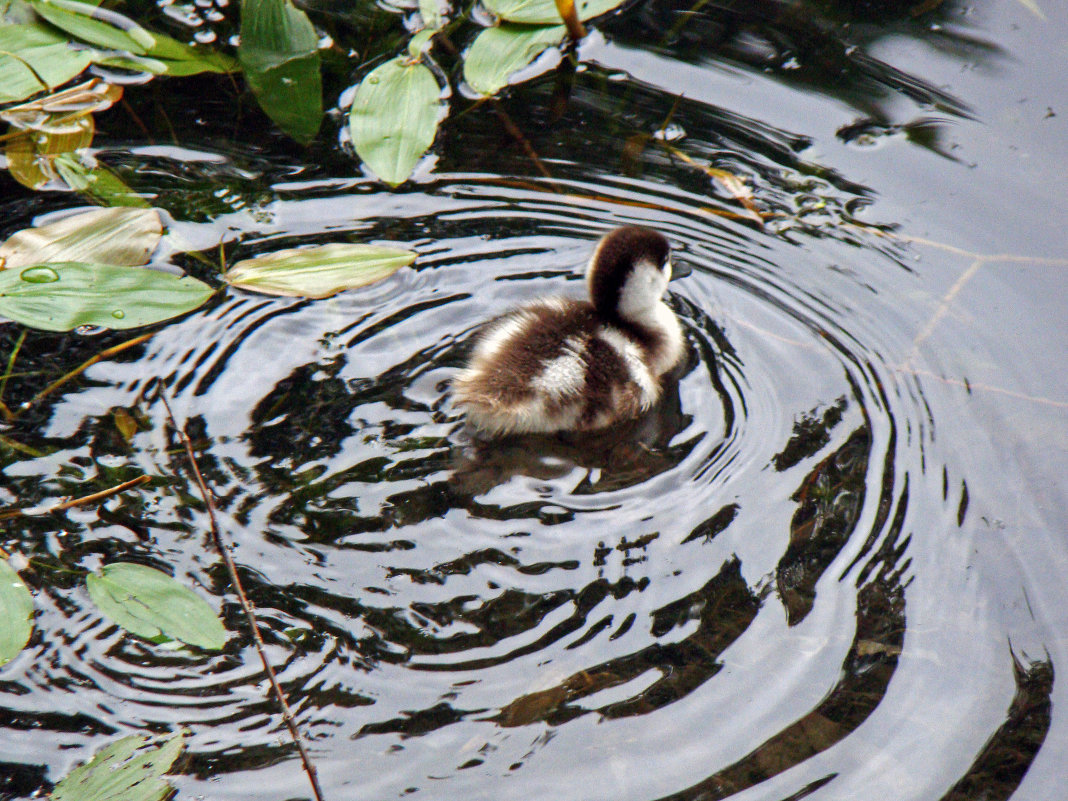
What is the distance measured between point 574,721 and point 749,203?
6.60 feet

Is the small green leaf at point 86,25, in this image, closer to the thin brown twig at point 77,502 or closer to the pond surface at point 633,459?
the pond surface at point 633,459

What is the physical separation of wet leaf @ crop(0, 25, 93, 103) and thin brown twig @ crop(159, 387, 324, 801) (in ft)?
4.76

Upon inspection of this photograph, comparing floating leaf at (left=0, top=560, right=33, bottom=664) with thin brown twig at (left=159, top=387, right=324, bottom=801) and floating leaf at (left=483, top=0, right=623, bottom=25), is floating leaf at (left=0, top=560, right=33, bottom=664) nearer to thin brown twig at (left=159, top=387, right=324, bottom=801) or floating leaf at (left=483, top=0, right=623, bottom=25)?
thin brown twig at (left=159, top=387, right=324, bottom=801)

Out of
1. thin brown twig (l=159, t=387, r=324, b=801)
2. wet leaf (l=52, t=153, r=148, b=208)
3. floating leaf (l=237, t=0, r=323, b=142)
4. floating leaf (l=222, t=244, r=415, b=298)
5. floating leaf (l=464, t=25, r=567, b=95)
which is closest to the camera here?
thin brown twig (l=159, t=387, r=324, b=801)

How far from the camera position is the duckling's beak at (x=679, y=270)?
320 centimetres

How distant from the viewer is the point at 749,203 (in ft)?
11.6

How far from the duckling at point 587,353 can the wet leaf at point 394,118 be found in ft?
2.41

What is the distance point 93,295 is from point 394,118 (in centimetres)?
120

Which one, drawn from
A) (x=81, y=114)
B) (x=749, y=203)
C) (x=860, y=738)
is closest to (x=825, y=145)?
(x=749, y=203)

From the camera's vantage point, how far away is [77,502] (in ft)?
8.29

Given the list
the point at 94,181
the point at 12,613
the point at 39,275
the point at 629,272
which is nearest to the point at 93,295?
the point at 39,275

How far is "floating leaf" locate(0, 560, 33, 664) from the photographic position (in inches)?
85.0

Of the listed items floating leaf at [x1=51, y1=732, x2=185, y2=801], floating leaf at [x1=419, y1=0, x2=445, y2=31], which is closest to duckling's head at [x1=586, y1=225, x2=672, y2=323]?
floating leaf at [x1=419, y1=0, x2=445, y2=31]

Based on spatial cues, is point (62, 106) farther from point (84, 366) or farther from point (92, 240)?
point (84, 366)
